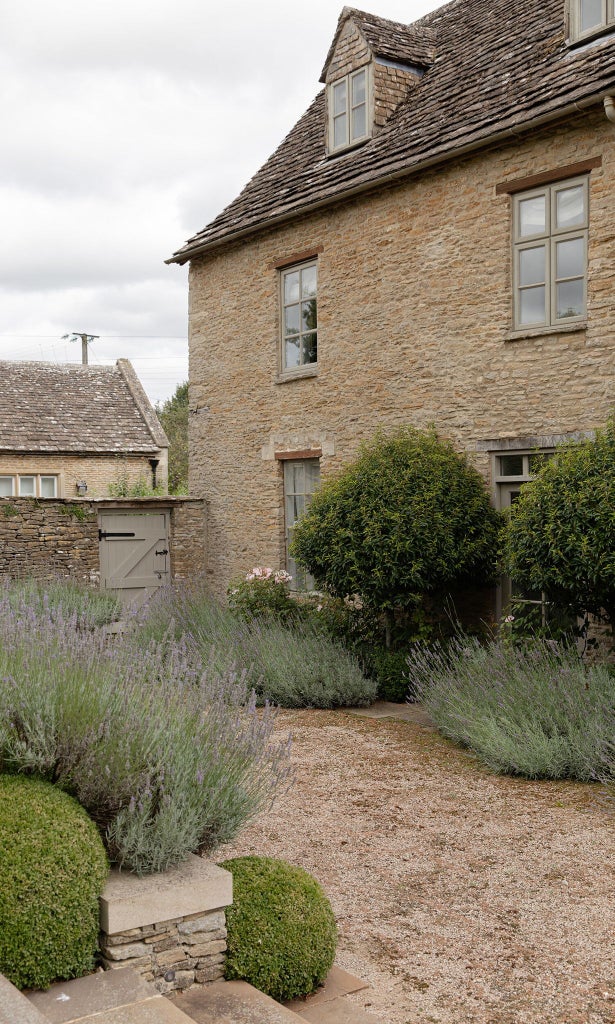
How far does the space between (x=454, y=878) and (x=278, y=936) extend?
5.36 ft

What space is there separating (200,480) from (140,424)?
12047mm

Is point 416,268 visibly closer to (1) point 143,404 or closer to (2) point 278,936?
(2) point 278,936

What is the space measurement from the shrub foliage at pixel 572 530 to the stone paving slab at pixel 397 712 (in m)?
1.76

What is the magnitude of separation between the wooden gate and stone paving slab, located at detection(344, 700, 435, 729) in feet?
21.6

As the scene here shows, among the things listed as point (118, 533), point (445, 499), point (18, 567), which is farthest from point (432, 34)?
point (18, 567)

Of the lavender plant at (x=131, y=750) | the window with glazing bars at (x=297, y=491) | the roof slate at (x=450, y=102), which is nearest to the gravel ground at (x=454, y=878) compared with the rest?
the lavender plant at (x=131, y=750)

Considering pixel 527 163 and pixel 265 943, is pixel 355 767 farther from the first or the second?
pixel 527 163

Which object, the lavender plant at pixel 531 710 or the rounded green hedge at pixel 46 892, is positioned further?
the lavender plant at pixel 531 710

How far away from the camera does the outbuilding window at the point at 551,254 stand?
10172 mm

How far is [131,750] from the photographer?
4234mm

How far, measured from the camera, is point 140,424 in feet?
90.7

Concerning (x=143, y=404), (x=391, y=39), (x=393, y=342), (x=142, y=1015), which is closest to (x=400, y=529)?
(x=393, y=342)

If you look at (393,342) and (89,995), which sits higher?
(393,342)

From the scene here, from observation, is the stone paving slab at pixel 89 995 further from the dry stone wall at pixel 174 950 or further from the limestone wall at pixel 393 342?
the limestone wall at pixel 393 342
